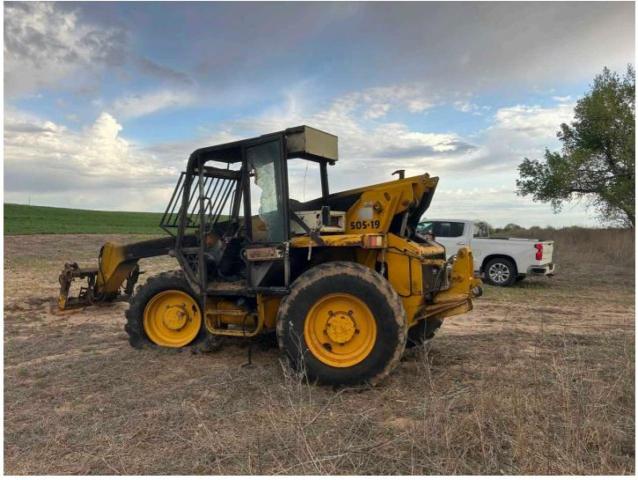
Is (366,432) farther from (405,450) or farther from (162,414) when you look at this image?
(162,414)

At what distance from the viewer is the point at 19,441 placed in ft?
13.5

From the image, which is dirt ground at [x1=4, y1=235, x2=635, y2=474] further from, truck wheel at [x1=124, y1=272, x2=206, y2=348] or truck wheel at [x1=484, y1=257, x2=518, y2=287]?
truck wheel at [x1=484, y1=257, x2=518, y2=287]

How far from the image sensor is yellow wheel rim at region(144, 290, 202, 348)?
681 centimetres

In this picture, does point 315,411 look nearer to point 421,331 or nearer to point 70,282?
point 421,331

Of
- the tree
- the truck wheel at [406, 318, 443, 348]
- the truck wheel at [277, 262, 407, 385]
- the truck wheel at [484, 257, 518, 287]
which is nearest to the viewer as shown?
the truck wheel at [277, 262, 407, 385]

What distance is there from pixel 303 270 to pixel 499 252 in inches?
393

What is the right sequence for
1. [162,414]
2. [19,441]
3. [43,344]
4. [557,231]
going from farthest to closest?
[557,231]
[43,344]
[162,414]
[19,441]

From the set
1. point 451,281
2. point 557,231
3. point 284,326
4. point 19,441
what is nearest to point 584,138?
point 557,231

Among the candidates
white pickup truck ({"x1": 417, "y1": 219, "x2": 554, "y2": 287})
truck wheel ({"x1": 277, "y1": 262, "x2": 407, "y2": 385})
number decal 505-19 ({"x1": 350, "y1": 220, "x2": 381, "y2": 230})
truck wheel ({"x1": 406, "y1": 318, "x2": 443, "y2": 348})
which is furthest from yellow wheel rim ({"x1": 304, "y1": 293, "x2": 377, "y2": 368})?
white pickup truck ({"x1": 417, "y1": 219, "x2": 554, "y2": 287})

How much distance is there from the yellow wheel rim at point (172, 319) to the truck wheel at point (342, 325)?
6.38 ft

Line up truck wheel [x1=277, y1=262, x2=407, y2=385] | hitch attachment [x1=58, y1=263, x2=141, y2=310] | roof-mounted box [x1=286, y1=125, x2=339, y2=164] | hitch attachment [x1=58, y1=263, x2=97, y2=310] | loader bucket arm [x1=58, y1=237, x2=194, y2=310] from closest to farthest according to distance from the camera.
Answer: truck wheel [x1=277, y1=262, x2=407, y2=385]
roof-mounted box [x1=286, y1=125, x2=339, y2=164]
loader bucket arm [x1=58, y1=237, x2=194, y2=310]
hitch attachment [x1=58, y1=263, x2=141, y2=310]
hitch attachment [x1=58, y1=263, x2=97, y2=310]

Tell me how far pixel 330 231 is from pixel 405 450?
2.67m

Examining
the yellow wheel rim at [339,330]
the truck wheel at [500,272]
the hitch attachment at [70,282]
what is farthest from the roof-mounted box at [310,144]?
the truck wheel at [500,272]

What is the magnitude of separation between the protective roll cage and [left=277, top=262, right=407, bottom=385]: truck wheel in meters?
0.49
